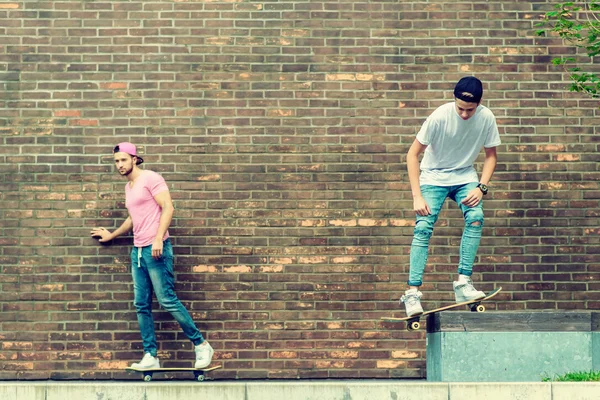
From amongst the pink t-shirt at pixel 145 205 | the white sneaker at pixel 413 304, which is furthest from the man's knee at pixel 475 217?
the pink t-shirt at pixel 145 205

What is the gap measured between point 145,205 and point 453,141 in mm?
2616

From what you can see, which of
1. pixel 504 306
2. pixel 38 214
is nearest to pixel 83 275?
pixel 38 214

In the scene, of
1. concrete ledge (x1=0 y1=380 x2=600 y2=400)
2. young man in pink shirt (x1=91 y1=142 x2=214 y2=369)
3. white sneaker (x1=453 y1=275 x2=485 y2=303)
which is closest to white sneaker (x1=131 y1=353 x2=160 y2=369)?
young man in pink shirt (x1=91 y1=142 x2=214 y2=369)

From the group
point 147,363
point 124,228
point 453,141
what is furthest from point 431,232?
point 124,228

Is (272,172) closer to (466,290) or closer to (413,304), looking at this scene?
(413,304)

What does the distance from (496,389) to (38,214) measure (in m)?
4.47

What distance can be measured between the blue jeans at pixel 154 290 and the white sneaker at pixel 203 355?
0.15 feet

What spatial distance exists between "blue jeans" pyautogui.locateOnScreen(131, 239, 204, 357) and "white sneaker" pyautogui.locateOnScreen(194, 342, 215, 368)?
0.15ft

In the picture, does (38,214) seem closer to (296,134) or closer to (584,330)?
(296,134)

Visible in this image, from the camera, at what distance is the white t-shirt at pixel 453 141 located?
746cm

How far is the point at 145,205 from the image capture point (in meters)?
8.18

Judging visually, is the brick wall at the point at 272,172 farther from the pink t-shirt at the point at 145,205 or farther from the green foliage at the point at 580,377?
the green foliage at the point at 580,377

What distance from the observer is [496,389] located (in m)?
6.44

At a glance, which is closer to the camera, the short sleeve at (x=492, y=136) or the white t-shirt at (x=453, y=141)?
the white t-shirt at (x=453, y=141)
